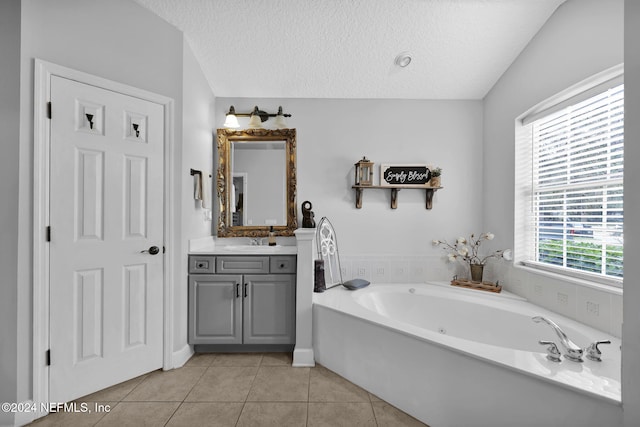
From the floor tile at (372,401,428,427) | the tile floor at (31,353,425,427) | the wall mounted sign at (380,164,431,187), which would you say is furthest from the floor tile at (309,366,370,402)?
the wall mounted sign at (380,164,431,187)

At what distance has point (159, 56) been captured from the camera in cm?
205

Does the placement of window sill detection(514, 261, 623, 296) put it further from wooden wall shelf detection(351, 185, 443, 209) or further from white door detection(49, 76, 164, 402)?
white door detection(49, 76, 164, 402)

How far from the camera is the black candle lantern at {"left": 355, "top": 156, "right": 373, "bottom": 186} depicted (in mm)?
2752

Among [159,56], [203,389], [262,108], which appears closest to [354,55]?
[262,108]

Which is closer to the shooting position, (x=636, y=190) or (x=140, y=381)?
(x=636, y=190)

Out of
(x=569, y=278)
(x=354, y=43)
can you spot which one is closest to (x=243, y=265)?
(x=354, y=43)

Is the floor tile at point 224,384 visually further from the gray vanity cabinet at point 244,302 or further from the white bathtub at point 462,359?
the white bathtub at point 462,359

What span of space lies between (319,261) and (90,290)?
1623 millimetres

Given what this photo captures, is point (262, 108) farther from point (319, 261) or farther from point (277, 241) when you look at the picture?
point (319, 261)

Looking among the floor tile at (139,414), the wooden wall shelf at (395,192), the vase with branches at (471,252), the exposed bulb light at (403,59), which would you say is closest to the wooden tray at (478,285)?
the vase with branches at (471,252)

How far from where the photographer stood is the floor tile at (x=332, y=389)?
175cm

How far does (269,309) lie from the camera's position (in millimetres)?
2281

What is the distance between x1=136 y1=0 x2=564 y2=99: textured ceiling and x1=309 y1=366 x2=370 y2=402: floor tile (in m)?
2.51

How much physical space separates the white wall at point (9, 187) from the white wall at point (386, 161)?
1514mm
